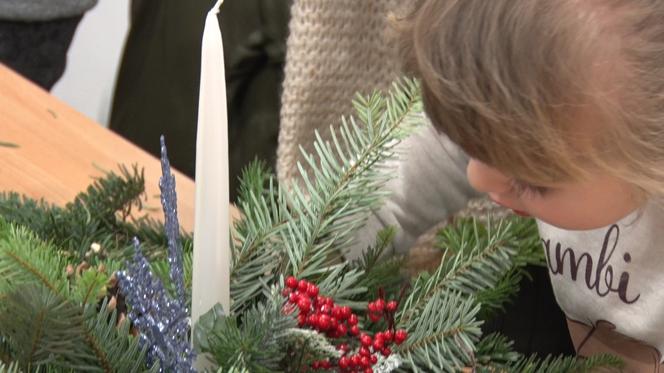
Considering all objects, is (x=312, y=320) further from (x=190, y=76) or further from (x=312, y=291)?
(x=190, y=76)

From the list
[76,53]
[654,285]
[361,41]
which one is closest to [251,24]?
[361,41]

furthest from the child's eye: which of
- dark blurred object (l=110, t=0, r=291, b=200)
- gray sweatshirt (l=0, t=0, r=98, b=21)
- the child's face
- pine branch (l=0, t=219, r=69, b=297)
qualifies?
gray sweatshirt (l=0, t=0, r=98, b=21)

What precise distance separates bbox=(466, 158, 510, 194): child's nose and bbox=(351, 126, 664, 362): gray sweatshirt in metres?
0.15

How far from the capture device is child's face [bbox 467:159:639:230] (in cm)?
43

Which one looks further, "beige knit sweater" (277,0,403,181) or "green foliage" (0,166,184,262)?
"beige knit sweater" (277,0,403,181)

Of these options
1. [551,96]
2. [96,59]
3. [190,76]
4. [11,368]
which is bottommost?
[11,368]

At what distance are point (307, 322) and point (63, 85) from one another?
126 cm

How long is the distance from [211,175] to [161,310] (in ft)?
0.18

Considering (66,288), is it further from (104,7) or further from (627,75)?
(104,7)

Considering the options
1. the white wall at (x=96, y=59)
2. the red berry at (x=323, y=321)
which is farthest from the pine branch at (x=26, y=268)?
the white wall at (x=96, y=59)

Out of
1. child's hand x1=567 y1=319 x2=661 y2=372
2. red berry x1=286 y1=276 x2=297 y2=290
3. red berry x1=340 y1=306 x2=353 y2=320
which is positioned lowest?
red berry x1=340 y1=306 x2=353 y2=320

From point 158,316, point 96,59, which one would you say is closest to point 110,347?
point 158,316

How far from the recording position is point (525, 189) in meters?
0.44

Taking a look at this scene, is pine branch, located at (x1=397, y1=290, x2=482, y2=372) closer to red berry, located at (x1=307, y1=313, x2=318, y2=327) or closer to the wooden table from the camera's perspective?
red berry, located at (x1=307, y1=313, x2=318, y2=327)
